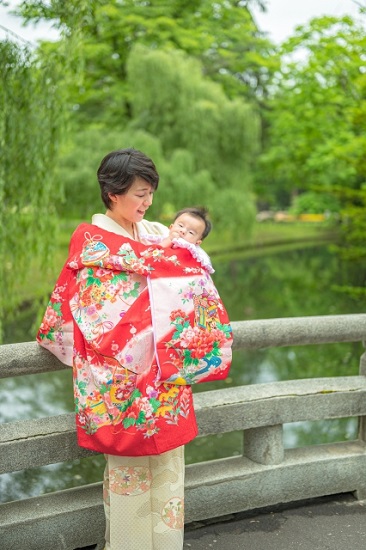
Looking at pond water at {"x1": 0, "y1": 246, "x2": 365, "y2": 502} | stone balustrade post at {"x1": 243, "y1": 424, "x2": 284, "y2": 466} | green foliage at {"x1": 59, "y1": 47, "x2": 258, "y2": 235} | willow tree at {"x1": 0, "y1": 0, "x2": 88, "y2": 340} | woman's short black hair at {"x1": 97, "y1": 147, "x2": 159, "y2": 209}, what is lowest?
pond water at {"x1": 0, "y1": 246, "x2": 365, "y2": 502}

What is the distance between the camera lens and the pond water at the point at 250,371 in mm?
5691

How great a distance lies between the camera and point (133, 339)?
2.27 m

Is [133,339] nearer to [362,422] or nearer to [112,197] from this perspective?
[112,197]

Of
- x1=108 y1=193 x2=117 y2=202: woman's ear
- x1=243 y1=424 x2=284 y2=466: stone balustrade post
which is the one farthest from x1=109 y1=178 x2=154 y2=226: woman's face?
x1=243 y1=424 x2=284 y2=466: stone balustrade post

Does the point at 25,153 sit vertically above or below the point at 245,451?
above

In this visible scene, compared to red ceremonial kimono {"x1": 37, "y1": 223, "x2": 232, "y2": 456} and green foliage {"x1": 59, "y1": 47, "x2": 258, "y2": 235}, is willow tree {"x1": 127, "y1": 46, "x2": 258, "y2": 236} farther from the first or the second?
red ceremonial kimono {"x1": 37, "y1": 223, "x2": 232, "y2": 456}

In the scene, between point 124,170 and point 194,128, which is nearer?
point 124,170

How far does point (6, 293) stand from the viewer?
5.77 meters

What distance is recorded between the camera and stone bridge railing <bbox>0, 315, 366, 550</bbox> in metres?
2.56

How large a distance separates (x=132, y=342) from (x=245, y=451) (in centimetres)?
108

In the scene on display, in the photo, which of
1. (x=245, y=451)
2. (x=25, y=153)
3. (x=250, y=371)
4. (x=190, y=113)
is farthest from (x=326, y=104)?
(x=245, y=451)

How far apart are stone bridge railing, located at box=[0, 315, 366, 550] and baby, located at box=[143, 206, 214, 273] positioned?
544 millimetres

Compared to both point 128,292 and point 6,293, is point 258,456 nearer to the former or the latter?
point 128,292

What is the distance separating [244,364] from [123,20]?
46.7ft
